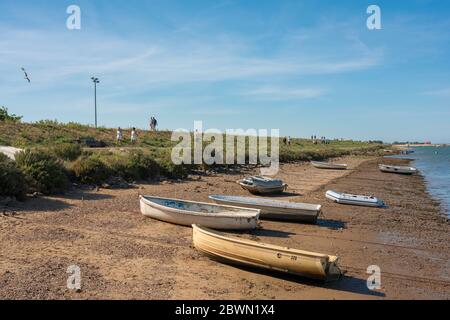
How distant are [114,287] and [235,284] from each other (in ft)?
7.19

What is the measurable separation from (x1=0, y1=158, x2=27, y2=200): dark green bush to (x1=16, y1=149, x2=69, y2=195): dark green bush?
639mm

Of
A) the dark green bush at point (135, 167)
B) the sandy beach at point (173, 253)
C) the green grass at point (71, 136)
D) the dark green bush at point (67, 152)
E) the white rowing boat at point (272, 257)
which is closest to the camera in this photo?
the sandy beach at point (173, 253)

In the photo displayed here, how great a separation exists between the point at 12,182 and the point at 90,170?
5.10m

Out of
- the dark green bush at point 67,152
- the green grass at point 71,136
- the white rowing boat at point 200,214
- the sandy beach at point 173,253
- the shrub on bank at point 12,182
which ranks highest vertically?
the green grass at point 71,136

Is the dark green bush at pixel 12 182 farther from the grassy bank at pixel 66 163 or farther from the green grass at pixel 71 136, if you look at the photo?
the green grass at pixel 71 136

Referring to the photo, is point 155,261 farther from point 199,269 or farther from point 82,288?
point 82,288

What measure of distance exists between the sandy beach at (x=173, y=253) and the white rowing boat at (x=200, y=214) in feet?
0.95

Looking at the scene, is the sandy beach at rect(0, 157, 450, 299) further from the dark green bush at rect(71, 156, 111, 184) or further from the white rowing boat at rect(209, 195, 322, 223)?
the dark green bush at rect(71, 156, 111, 184)

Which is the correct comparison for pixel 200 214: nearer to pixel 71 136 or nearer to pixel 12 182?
pixel 12 182

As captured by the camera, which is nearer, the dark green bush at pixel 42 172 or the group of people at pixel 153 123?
the dark green bush at pixel 42 172

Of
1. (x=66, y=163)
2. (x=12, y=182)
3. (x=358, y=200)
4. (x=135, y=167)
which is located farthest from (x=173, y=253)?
(x=135, y=167)

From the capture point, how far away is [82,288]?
7395 mm

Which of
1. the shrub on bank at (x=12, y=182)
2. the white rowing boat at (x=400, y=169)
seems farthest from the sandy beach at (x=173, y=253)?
the white rowing boat at (x=400, y=169)

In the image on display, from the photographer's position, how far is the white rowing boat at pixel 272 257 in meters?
8.04
